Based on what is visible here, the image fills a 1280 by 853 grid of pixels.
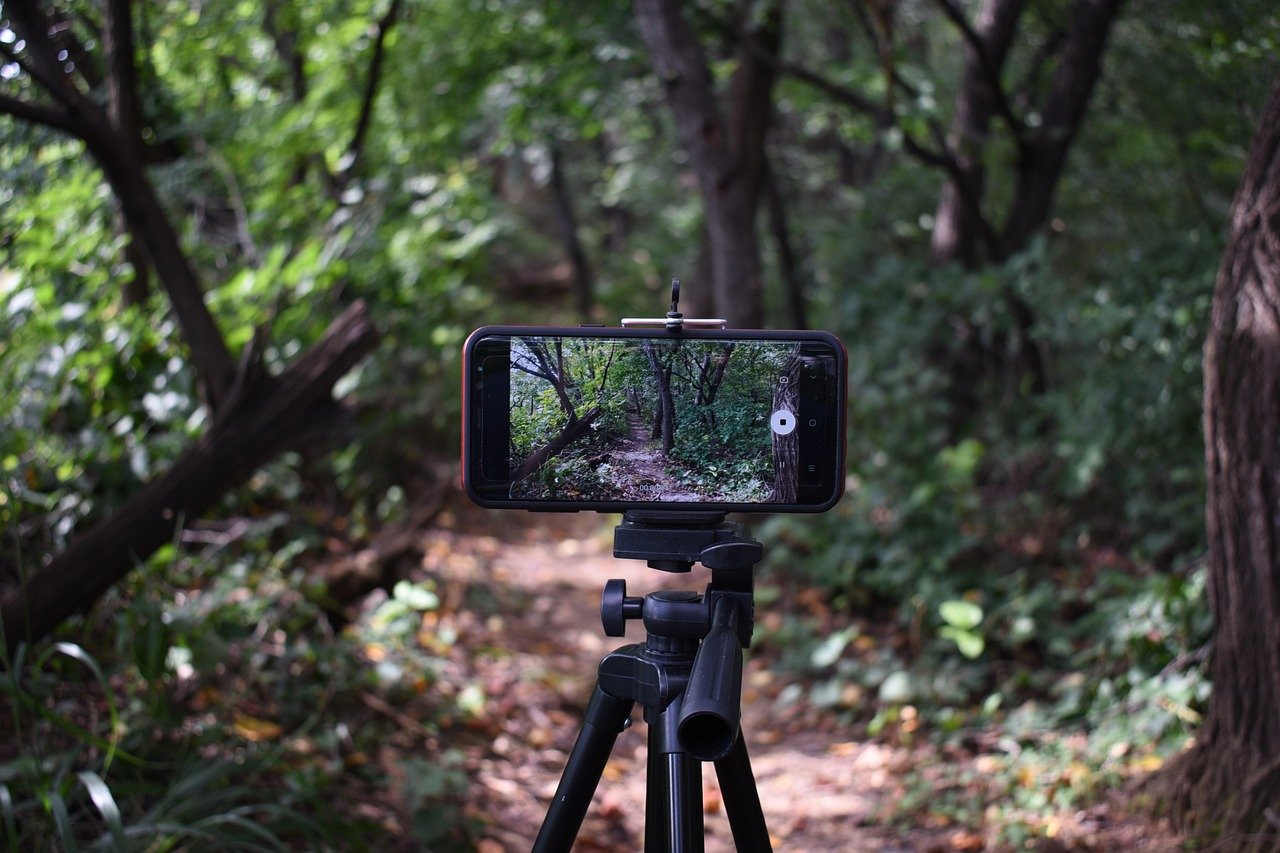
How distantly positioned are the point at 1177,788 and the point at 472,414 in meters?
2.30

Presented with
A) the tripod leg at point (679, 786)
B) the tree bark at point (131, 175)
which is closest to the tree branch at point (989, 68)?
the tree bark at point (131, 175)

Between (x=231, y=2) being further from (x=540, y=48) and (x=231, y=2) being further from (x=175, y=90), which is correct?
(x=540, y=48)

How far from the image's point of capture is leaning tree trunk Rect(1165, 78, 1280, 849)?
8.28ft

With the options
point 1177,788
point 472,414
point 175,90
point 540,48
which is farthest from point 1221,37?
point 175,90

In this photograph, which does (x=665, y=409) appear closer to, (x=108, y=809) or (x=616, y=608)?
(x=616, y=608)

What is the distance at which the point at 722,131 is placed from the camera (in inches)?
212

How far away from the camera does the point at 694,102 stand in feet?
17.0

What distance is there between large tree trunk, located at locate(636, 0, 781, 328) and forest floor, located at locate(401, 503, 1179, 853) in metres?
1.70

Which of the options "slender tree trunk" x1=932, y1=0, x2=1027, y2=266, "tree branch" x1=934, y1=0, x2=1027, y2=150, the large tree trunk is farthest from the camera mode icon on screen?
"slender tree trunk" x1=932, y1=0, x2=1027, y2=266

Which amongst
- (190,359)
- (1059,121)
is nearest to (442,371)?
(190,359)

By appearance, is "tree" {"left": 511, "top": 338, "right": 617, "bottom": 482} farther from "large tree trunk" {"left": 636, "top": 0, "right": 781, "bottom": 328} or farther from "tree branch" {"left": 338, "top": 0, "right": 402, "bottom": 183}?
"large tree trunk" {"left": 636, "top": 0, "right": 781, "bottom": 328}

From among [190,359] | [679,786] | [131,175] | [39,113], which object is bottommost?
[679,786]

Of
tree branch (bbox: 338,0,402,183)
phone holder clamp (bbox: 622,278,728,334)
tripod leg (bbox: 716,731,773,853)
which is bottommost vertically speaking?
tripod leg (bbox: 716,731,773,853)

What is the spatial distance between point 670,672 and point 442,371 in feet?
17.1
